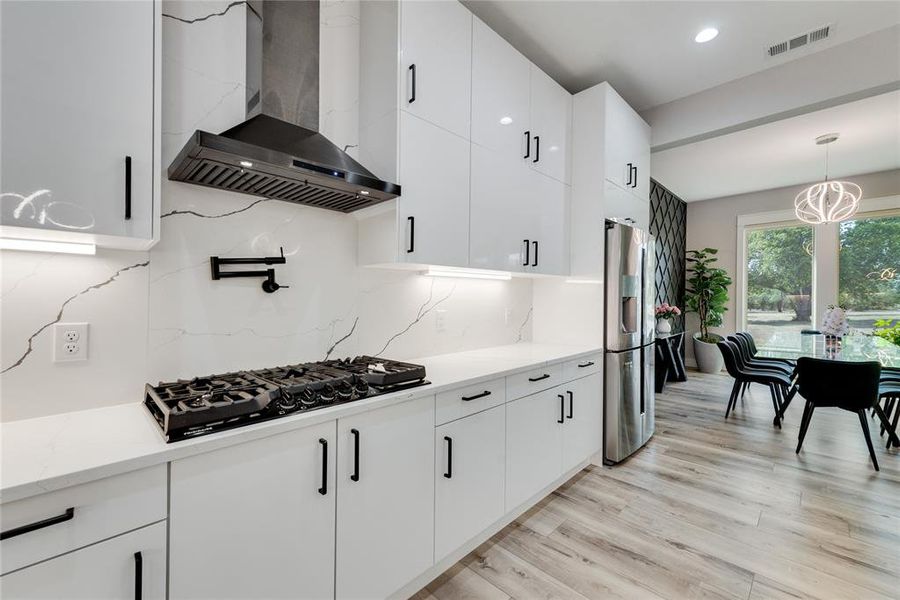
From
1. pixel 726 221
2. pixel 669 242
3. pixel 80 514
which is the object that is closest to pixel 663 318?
pixel 669 242

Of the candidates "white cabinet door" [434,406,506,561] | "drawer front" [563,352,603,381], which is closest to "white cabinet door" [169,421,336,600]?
"white cabinet door" [434,406,506,561]

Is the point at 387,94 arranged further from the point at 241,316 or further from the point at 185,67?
the point at 241,316

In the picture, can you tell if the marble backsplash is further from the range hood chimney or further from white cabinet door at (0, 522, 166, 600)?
white cabinet door at (0, 522, 166, 600)

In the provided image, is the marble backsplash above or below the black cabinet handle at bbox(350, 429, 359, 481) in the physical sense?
above

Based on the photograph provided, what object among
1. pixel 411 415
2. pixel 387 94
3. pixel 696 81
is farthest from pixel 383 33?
pixel 696 81

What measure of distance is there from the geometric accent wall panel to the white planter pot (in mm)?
422

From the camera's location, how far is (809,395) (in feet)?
10.1

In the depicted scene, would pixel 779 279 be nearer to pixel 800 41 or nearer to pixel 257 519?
pixel 800 41

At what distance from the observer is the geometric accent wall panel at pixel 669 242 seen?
232 inches

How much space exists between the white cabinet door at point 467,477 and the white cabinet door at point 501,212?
84 cm

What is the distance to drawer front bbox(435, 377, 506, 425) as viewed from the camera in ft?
5.59

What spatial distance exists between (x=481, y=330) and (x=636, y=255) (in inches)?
50.9

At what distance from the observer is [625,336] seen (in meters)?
2.91

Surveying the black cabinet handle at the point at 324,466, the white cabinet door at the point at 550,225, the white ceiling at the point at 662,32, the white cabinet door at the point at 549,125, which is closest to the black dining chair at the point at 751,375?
the white cabinet door at the point at 550,225
